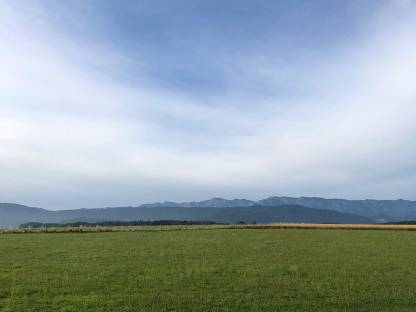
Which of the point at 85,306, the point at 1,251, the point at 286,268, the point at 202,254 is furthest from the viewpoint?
the point at 1,251

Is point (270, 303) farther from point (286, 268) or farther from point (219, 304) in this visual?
point (286, 268)

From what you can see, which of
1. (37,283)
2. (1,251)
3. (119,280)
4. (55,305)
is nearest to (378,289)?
(119,280)

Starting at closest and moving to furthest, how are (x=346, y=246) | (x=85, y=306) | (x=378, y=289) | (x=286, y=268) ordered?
(x=85, y=306), (x=378, y=289), (x=286, y=268), (x=346, y=246)

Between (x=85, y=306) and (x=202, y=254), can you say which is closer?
(x=85, y=306)

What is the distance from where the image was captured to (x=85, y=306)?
1791cm

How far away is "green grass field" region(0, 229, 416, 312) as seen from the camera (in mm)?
18359

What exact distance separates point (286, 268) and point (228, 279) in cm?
481

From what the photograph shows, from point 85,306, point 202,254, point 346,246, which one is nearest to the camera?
point 85,306

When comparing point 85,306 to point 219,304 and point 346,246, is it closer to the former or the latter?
point 219,304

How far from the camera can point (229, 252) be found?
35094 mm

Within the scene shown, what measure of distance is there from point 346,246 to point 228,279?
20.1 m

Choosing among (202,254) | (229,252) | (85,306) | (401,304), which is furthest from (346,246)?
(85,306)

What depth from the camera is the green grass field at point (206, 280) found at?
60.2ft

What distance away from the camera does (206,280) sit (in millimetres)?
22797
